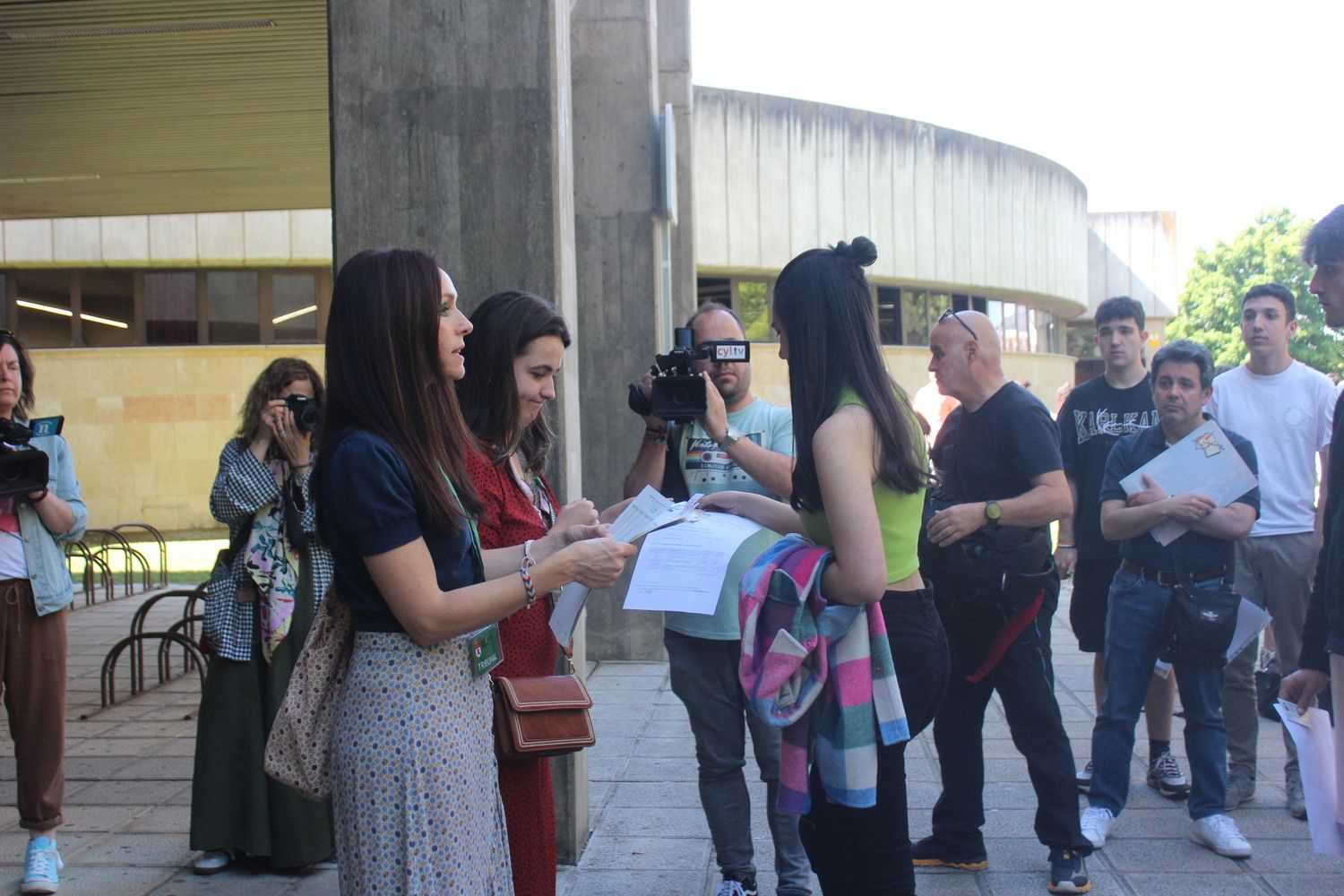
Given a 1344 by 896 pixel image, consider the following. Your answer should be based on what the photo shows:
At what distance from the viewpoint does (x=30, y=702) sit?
4.72 m

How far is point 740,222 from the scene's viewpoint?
1070 inches

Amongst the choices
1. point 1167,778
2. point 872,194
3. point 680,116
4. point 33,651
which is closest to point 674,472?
point 33,651

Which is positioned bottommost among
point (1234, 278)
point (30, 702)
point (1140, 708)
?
point (1140, 708)

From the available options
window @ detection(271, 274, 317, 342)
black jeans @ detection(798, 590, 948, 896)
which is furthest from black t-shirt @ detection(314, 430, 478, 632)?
window @ detection(271, 274, 317, 342)

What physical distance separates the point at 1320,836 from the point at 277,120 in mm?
11036

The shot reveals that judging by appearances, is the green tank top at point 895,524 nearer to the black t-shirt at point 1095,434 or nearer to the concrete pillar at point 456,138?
the concrete pillar at point 456,138

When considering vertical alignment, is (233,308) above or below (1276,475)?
above

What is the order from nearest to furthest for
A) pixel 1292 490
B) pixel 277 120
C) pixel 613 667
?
pixel 1292 490, pixel 613 667, pixel 277 120

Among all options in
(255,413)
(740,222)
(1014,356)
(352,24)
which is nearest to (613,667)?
(255,413)

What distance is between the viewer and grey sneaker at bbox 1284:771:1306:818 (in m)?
5.35

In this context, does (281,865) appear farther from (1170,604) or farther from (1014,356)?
(1014,356)

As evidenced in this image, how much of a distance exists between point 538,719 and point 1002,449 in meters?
2.44

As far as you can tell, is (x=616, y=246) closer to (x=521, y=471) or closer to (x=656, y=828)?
(x=656, y=828)

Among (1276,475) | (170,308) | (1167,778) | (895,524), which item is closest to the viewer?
(895,524)
